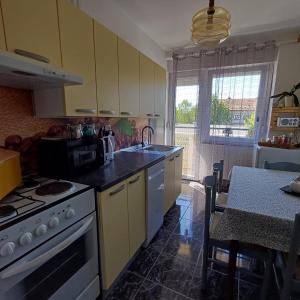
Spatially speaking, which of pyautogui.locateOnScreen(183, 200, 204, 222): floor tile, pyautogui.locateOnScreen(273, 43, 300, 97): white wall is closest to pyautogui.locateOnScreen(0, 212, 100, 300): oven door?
pyautogui.locateOnScreen(183, 200, 204, 222): floor tile

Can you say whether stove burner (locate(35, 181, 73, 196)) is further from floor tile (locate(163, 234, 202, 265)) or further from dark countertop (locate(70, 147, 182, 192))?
floor tile (locate(163, 234, 202, 265))

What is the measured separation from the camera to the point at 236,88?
301cm

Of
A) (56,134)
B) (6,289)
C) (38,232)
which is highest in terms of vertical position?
(56,134)

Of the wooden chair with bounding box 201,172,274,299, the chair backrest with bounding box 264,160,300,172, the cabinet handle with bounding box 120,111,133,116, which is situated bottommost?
the wooden chair with bounding box 201,172,274,299

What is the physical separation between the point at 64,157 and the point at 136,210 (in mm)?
731

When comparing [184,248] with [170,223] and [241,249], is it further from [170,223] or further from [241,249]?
[241,249]

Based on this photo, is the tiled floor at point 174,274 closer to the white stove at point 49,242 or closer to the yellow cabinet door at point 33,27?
the white stove at point 49,242

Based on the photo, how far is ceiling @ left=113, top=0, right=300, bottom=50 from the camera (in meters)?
2.09

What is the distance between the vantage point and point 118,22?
2.23 m

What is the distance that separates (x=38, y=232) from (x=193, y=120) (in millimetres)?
3070

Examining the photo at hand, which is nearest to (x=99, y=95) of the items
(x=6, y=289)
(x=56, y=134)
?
(x=56, y=134)

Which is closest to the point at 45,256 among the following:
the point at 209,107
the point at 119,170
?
the point at 119,170

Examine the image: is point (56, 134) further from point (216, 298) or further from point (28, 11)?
point (216, 298)

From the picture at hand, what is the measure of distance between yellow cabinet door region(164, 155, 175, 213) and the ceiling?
1733 millimetres
